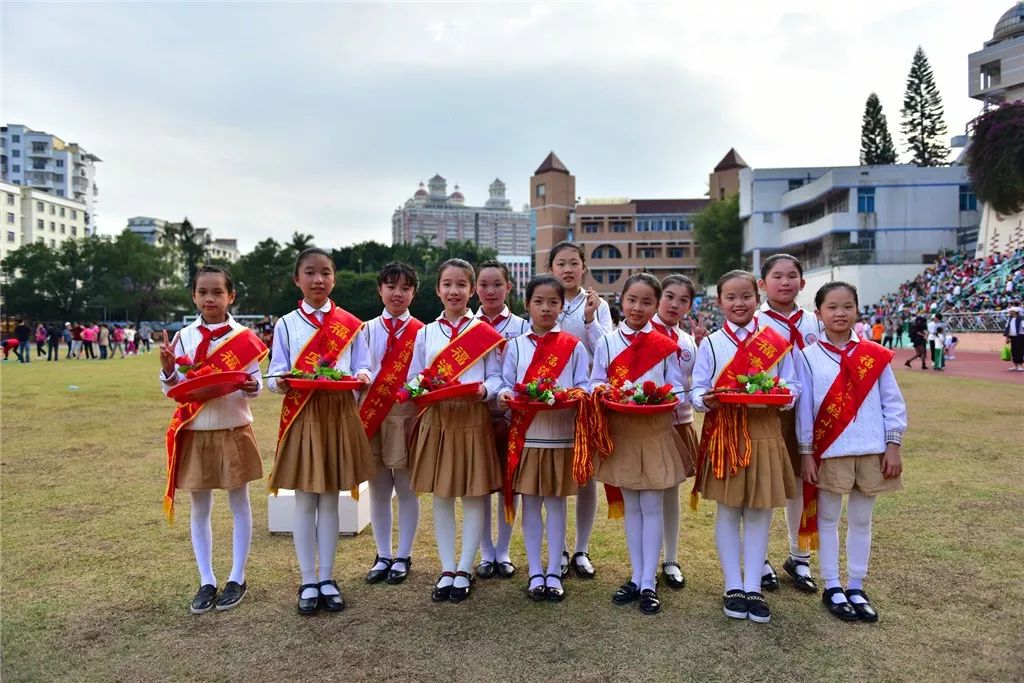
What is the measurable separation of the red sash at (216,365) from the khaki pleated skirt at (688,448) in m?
2.61

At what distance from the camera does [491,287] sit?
4172 mm

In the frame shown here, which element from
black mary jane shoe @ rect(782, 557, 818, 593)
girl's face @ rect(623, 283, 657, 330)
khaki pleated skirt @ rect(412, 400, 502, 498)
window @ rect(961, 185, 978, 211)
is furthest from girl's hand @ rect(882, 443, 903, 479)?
window @ rect(961, 185, 978, 211)

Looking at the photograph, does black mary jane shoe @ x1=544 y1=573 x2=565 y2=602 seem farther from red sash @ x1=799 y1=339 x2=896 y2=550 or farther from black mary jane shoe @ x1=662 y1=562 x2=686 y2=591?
red sash @ x1=799 y1=339 x2=896 y2=550

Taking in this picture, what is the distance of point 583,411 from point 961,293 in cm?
3019

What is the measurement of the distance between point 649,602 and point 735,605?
462mm

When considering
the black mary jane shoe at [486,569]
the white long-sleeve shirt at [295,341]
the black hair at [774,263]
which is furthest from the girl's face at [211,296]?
the black hair at [774,263]

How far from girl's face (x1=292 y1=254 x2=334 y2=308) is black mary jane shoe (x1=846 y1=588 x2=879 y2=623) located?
3488 millimetres

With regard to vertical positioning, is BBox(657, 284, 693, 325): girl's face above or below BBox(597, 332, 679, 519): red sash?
above

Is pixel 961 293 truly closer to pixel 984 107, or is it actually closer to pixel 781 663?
pixel 984 107

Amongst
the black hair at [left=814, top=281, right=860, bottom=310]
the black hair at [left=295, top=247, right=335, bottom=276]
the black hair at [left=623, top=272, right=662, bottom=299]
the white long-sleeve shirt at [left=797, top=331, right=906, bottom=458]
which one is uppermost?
the black hair at [left=295, top=247, right=335, bottom=276]

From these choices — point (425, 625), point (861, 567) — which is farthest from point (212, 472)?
point (861, 567)

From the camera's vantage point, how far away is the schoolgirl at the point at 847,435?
3531 mm

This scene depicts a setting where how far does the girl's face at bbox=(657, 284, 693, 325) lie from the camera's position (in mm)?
4094

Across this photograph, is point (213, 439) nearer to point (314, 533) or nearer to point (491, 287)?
point (314, 533)
